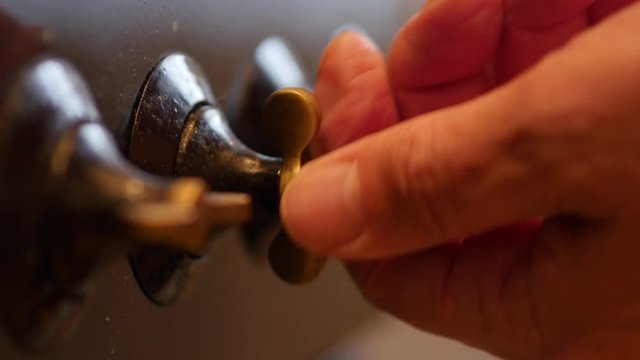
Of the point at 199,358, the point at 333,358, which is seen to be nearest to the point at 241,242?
the point at 199,358

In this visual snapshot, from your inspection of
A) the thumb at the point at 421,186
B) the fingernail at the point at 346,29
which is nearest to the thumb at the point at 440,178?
the thumb at the point at 421,186

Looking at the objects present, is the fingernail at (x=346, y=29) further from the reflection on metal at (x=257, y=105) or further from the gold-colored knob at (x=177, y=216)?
the gold-colored knob at (x=177, y=216)

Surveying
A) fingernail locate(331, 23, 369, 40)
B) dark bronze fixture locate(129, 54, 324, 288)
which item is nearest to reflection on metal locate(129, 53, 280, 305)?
dark bronze fixture locate(129, 54, 324, 288)

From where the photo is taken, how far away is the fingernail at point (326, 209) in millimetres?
259

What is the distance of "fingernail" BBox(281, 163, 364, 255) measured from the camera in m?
0.26

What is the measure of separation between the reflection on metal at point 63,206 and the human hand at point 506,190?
8 centimetres

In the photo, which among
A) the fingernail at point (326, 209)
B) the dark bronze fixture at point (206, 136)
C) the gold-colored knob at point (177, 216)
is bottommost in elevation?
the fingernail at point (326, 209)

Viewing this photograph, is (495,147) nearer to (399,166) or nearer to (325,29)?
(399,166)

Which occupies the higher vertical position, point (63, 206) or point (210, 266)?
point (63, 206)

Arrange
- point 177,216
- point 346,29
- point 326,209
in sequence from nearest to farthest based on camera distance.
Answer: point 177,216, point 326,209, point 346,29

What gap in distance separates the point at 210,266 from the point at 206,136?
2.7 inches

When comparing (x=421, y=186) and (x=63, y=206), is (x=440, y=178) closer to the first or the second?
(x=421, y=186)

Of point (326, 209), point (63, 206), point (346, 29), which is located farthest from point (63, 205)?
point (346, 29)

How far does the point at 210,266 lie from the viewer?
0.33 metres
